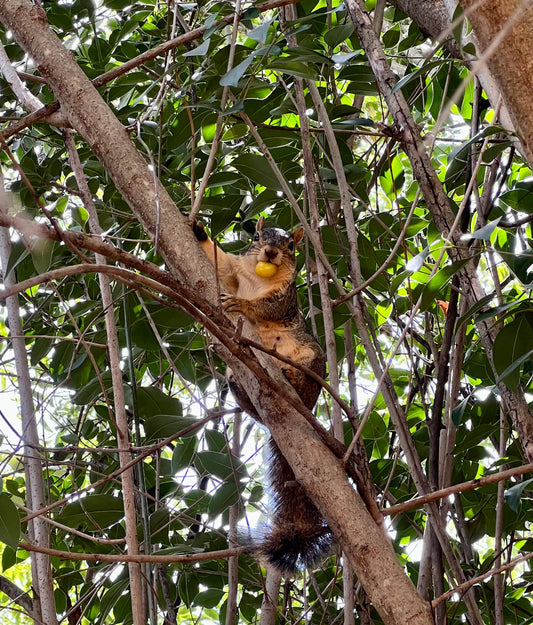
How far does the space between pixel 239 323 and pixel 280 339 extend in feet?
3.02

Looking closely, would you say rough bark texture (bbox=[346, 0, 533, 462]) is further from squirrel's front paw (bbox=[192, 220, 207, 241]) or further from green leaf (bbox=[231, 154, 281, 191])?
squirrel's front paw (bbox=[192, 220, 207, 241])


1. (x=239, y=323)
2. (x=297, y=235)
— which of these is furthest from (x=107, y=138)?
(x=297, y=235)

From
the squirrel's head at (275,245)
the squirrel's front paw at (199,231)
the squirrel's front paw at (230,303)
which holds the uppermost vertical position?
the squirrel's head at (275,245)

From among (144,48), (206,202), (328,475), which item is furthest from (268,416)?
(144,48)

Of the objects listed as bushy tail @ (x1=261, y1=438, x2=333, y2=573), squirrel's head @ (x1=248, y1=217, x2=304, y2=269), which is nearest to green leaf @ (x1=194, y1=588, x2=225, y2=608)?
bushy tail @ (x1=261, y1=438, x2=333, y2=573)

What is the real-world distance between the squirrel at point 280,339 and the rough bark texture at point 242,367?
40cm

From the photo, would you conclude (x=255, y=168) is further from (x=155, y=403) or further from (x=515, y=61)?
(x=515, y=61)

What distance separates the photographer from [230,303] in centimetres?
172

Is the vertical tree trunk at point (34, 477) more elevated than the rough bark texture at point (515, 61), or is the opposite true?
the vertical tree trunk at point (34, 477)

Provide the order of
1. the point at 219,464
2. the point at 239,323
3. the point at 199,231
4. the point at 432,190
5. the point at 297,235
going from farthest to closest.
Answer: the point at 297,235, the point at 219,464, the point at 199,231, the point at 432,190, the point at 239,323

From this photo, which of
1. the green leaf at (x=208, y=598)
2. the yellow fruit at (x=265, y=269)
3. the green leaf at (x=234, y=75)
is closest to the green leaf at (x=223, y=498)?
the green leaf at (x=208, y=598)

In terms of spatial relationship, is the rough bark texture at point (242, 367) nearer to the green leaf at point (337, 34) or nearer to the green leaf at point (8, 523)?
the green leaf at point (8, 523)

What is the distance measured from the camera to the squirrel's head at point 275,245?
191cm

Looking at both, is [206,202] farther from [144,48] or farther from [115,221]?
[144,48]
